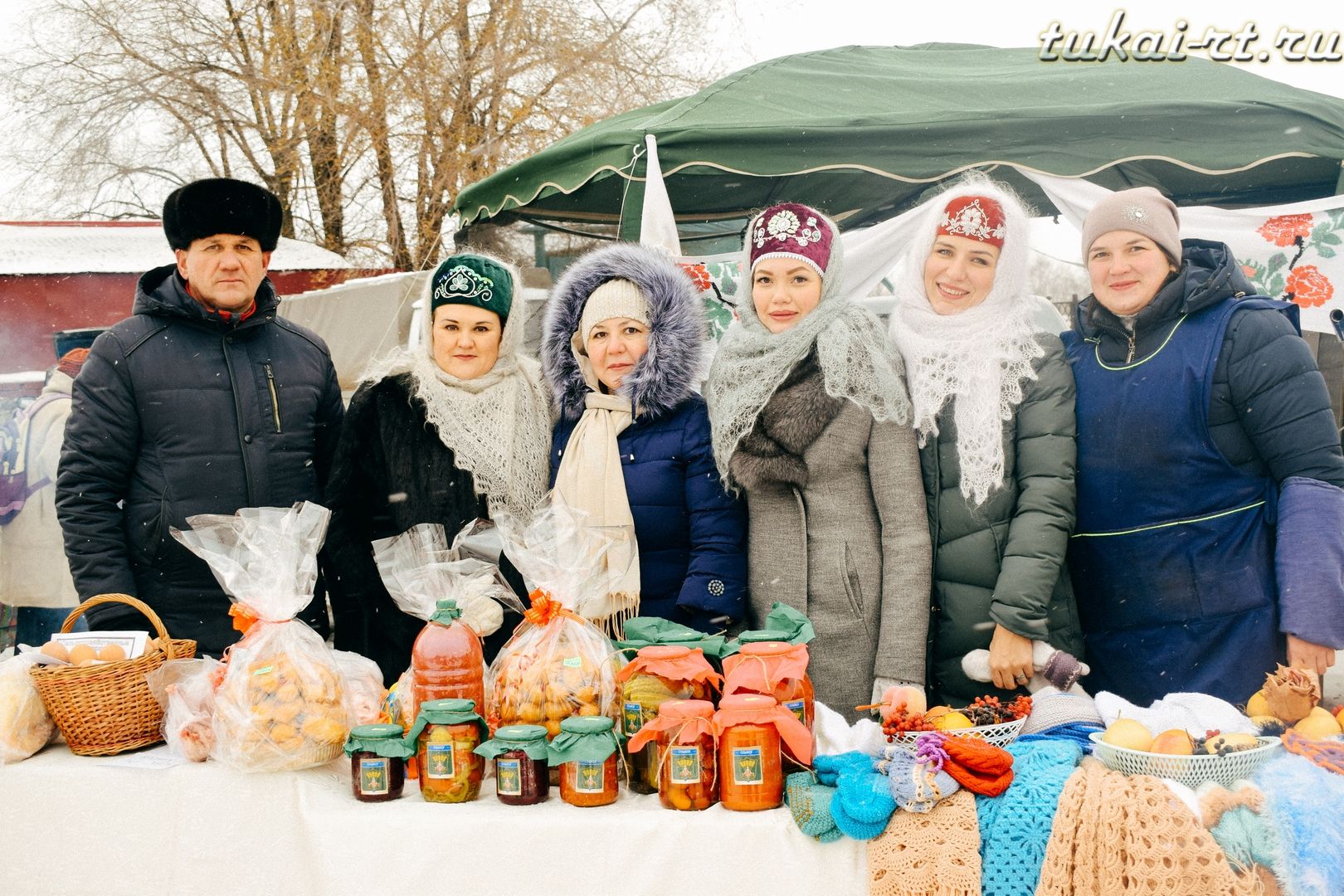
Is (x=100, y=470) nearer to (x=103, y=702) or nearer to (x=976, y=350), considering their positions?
(x=103, y=702)

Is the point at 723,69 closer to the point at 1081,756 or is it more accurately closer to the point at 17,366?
the point at 17,366

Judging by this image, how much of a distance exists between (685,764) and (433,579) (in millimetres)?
682

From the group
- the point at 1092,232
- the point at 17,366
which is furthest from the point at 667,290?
the point at 17,366

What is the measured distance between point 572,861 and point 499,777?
0.66 feet

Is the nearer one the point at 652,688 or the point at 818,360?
the point at 652,688

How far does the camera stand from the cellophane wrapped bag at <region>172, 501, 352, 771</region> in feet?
6.51

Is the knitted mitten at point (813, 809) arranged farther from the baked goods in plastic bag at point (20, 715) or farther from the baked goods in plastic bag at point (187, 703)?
the baked goods in plastic bag at point (20, 715)

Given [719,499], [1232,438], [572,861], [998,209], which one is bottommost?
[572,861]

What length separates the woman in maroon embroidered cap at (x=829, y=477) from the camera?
2531 millimetres

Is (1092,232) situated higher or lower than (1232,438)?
higher

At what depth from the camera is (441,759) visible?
6.27ft

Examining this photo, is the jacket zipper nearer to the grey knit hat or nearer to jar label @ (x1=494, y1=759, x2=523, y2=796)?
jar label @ (x1=494, y1=759, x2=523, y2=796)

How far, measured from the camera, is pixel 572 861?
1.83 metres

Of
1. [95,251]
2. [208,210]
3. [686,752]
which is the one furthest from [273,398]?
[95,251]
